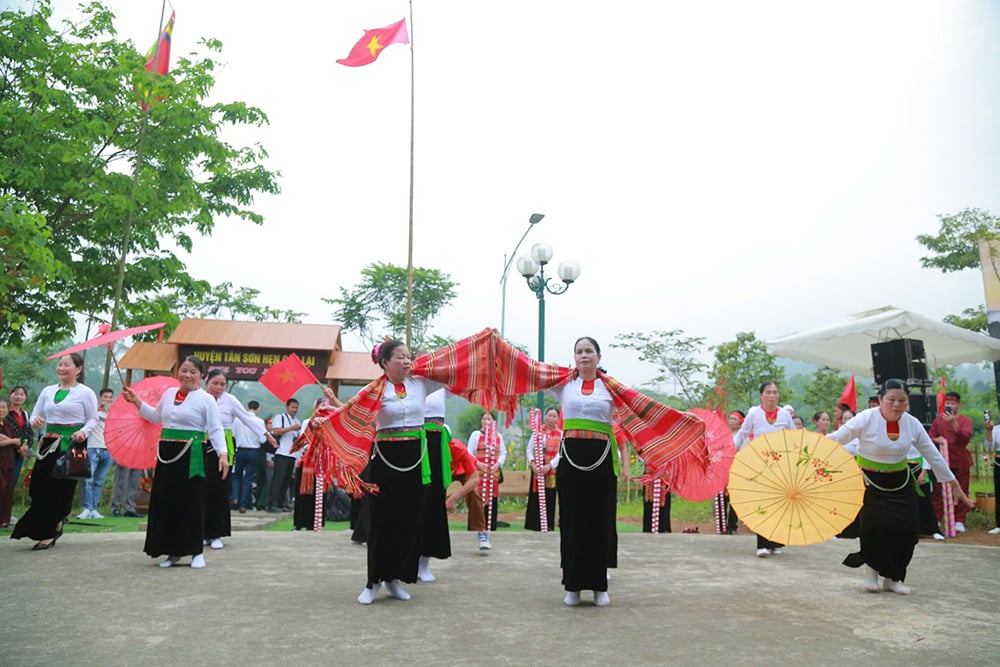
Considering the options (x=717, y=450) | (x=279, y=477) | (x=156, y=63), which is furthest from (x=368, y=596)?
(x=156, y=63)

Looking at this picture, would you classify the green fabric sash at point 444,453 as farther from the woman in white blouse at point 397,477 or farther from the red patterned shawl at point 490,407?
the woman in white blouse at point 397,477

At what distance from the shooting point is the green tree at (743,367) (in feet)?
66.3

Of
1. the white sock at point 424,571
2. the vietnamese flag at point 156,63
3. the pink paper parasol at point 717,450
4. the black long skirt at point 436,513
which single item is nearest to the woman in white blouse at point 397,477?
the white sock at point 424,571

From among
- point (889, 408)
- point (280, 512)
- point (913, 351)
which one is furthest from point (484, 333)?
point (280, 512)

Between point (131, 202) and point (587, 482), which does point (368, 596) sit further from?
point (131, 202)

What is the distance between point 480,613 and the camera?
4.75 m

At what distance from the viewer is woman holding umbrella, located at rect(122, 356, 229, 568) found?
627cm

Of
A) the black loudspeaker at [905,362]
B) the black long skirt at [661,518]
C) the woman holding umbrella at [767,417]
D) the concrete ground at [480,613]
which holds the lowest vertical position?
the concrete ground at [480,613]

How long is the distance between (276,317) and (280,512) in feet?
65.8

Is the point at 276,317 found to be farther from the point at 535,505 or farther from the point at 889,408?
the point at 889,408

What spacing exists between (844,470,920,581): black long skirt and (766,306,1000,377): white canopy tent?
480cm

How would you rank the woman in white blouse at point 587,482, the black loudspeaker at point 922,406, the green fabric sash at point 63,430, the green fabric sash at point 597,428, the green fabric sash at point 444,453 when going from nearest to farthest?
the woman in white blouse at point 587,482 → the green fabric sash at point 597,428 → the green fabric sash at point 444,453 → the green fabric sash at point 63,430 → the black loudspeaker at point 922,406

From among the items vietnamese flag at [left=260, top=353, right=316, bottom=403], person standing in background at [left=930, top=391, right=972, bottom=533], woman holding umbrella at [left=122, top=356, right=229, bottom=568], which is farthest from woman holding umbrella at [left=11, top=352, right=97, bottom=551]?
person standing in background at [left=930, top=391, right=972, bottom=533]

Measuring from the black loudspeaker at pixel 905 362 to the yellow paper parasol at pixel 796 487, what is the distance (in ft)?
13.1
